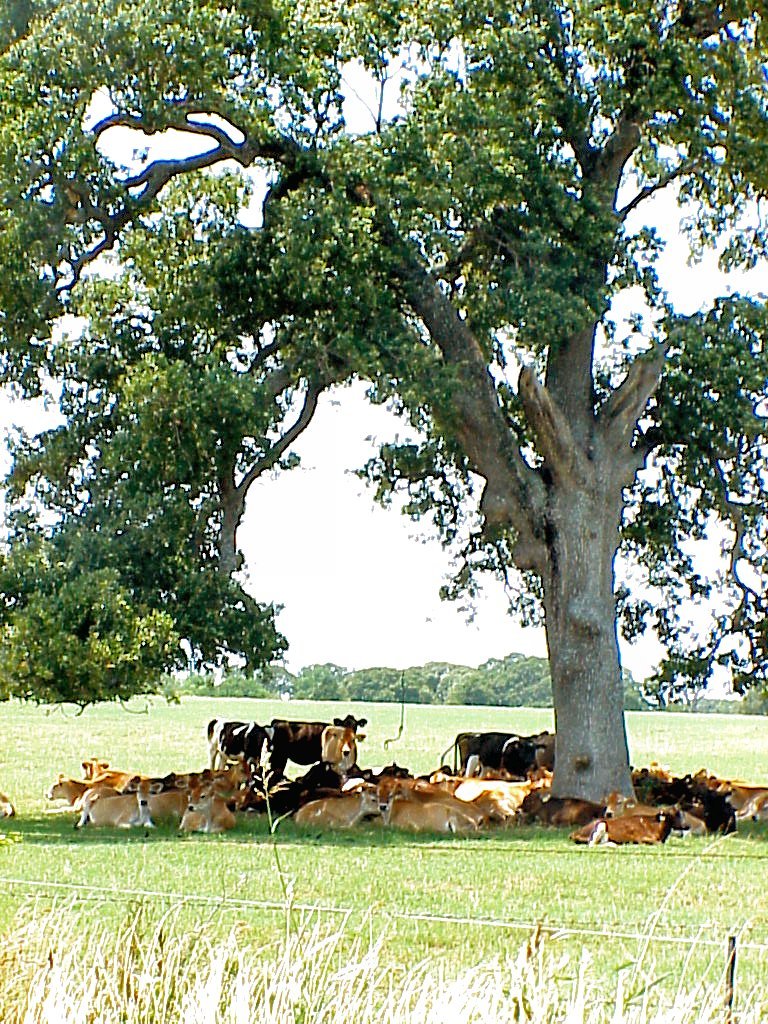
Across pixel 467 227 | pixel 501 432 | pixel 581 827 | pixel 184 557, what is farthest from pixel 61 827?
pixel 467 227

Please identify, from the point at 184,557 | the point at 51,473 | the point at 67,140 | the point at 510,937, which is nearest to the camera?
the point at 510,937

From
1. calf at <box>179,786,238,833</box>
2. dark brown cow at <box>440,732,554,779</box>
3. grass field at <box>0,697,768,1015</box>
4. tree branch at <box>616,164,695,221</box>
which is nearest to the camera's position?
grass field at <box>0,697,768,1015</box>

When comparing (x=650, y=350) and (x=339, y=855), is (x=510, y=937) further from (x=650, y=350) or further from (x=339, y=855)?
(x=650, y=350)

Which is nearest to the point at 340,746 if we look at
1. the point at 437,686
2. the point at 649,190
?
the point at 649,190

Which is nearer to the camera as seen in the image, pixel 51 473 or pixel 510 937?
pixel 510 937

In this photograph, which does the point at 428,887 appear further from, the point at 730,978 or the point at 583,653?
the point at 583,653

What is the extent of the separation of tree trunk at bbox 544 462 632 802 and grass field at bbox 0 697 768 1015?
1.91 metres

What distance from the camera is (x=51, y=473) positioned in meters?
19.0

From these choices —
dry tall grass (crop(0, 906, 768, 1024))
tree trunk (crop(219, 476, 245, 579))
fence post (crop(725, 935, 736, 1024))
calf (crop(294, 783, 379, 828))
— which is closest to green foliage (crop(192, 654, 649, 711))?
tree trunk (crop(219, 476, 245, 579))

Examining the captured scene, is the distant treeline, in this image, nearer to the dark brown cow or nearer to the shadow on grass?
the dark brown cow

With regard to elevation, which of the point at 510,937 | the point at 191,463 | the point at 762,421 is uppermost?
the point at 762,421

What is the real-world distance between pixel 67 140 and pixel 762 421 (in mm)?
9126

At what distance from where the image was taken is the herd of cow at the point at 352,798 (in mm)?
16891

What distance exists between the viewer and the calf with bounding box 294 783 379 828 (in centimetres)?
1736
